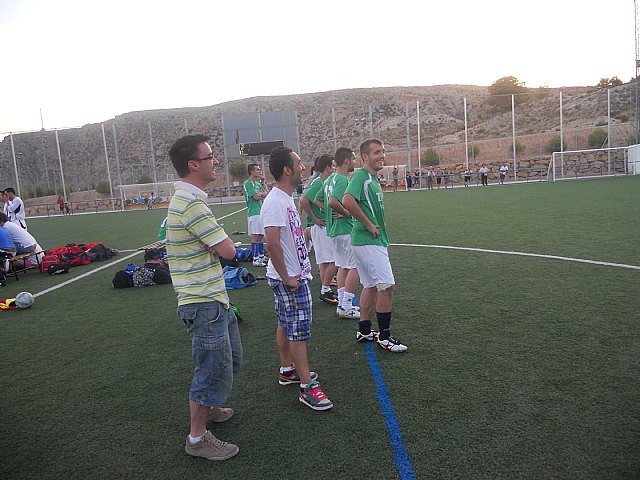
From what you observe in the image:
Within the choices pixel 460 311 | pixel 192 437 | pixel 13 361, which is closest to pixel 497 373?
pixel 460 311

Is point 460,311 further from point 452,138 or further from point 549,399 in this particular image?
point 452,138

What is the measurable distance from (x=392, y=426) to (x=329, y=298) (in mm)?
3508

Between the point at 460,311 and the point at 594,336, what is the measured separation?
1.51 meters

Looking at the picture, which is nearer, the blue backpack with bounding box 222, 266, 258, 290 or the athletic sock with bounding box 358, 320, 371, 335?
the athletic sock with bounding box 358, 320, 371, 335

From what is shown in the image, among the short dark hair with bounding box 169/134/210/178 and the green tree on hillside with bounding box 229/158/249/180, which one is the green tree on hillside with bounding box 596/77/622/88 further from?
the short dark hair with bounding box 169/134/210/178

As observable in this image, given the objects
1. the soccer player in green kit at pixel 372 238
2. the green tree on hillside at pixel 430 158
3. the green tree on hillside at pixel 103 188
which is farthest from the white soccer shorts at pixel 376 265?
the green tree on hillside at pixel 103 188

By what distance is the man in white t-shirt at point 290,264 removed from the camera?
361cm

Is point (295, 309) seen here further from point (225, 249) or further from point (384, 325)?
point (384, 325)

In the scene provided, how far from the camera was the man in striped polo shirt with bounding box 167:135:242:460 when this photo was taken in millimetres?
3000

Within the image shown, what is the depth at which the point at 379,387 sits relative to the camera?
13.2ft

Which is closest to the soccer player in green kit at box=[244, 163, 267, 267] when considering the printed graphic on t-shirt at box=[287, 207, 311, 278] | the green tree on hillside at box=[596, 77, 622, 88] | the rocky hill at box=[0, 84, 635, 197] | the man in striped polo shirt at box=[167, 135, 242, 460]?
the printed graphic on t-shirt at box=[287, 207, 311, 278]

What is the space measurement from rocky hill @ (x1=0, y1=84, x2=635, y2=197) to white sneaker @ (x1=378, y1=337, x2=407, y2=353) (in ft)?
142

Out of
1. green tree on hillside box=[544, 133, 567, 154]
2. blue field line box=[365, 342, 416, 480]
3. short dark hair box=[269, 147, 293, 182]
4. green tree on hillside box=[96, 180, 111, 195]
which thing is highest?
green tree on hillside box=[544, 133, 567, 154]

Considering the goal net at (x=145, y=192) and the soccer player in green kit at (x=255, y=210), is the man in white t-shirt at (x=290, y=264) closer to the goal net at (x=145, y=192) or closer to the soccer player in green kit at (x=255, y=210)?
the soccer player in green kit at (x=255, y=210)
